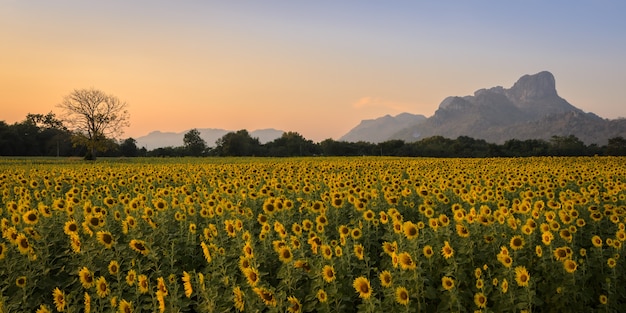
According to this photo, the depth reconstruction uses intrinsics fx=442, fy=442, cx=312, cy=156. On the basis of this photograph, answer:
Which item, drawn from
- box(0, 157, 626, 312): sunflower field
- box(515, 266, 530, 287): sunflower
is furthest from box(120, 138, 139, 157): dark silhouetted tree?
box(515, 266, 530, 287): sunflower

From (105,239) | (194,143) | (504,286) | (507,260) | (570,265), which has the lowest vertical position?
(504,286)

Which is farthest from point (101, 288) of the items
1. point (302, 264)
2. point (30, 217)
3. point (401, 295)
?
point (30, 217)

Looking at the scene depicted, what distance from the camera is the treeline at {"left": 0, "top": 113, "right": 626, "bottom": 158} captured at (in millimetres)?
66625

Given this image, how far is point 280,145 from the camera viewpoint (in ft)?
298

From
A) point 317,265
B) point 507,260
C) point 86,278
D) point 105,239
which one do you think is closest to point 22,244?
point 105,239

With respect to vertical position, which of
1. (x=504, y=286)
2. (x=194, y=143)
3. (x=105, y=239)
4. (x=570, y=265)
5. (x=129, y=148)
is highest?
(x=194, y=143)

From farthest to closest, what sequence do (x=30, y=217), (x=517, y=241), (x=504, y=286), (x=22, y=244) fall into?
(x=30, y=217)
(x=517, y=241)
(x=22, y=244)
(x=504, y=286)

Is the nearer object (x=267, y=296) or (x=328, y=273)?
(x=267, y=296)

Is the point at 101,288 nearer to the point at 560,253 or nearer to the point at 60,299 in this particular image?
the point at 60,299

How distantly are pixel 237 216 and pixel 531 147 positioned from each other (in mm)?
66550

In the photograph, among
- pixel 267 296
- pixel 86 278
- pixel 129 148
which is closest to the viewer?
pixel 267 296

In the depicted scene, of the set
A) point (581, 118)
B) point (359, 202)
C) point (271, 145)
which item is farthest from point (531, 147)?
point (581, 118)

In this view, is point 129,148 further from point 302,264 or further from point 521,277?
point 521,277

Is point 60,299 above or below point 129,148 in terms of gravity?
below
